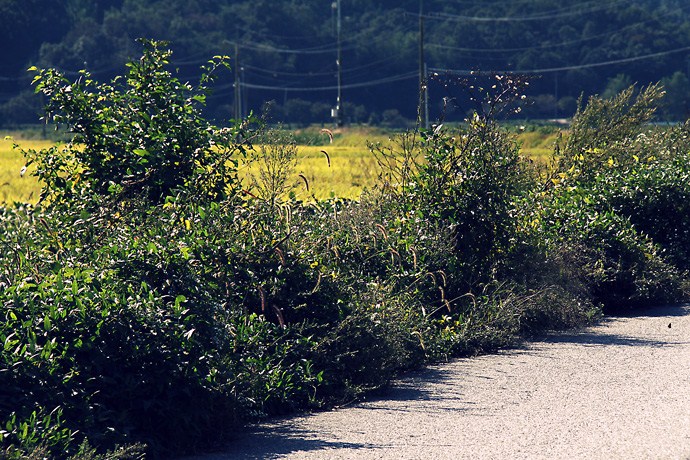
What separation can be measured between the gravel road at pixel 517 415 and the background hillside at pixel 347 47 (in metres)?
56.4

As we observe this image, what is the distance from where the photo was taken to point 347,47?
77.8m

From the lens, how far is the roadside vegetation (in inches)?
254

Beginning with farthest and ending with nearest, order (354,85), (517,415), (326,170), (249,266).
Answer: (354,85)
(326,170)
(249,266)
(517,415)

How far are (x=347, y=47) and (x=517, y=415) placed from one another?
71718 millimetres

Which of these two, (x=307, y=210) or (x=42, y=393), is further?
(x=307, y=210)

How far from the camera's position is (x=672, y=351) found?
33.0ft

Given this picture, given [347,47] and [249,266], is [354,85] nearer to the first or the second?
[347,47]

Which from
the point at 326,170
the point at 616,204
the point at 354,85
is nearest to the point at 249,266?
the point at 616,204

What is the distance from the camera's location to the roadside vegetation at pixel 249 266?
6.44 m

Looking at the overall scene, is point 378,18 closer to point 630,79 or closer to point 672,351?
point 630,79

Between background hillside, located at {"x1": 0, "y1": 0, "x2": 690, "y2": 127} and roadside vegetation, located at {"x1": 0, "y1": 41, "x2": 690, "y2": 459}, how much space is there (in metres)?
53.3

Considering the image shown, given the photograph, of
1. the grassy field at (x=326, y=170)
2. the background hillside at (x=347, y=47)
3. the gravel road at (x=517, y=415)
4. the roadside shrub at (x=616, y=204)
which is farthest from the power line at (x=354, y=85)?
the gravel road at (x=517, y=415)

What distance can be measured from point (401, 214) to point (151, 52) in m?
2.98

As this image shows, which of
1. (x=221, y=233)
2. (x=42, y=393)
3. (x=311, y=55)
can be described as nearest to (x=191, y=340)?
(x=42, y=393)
